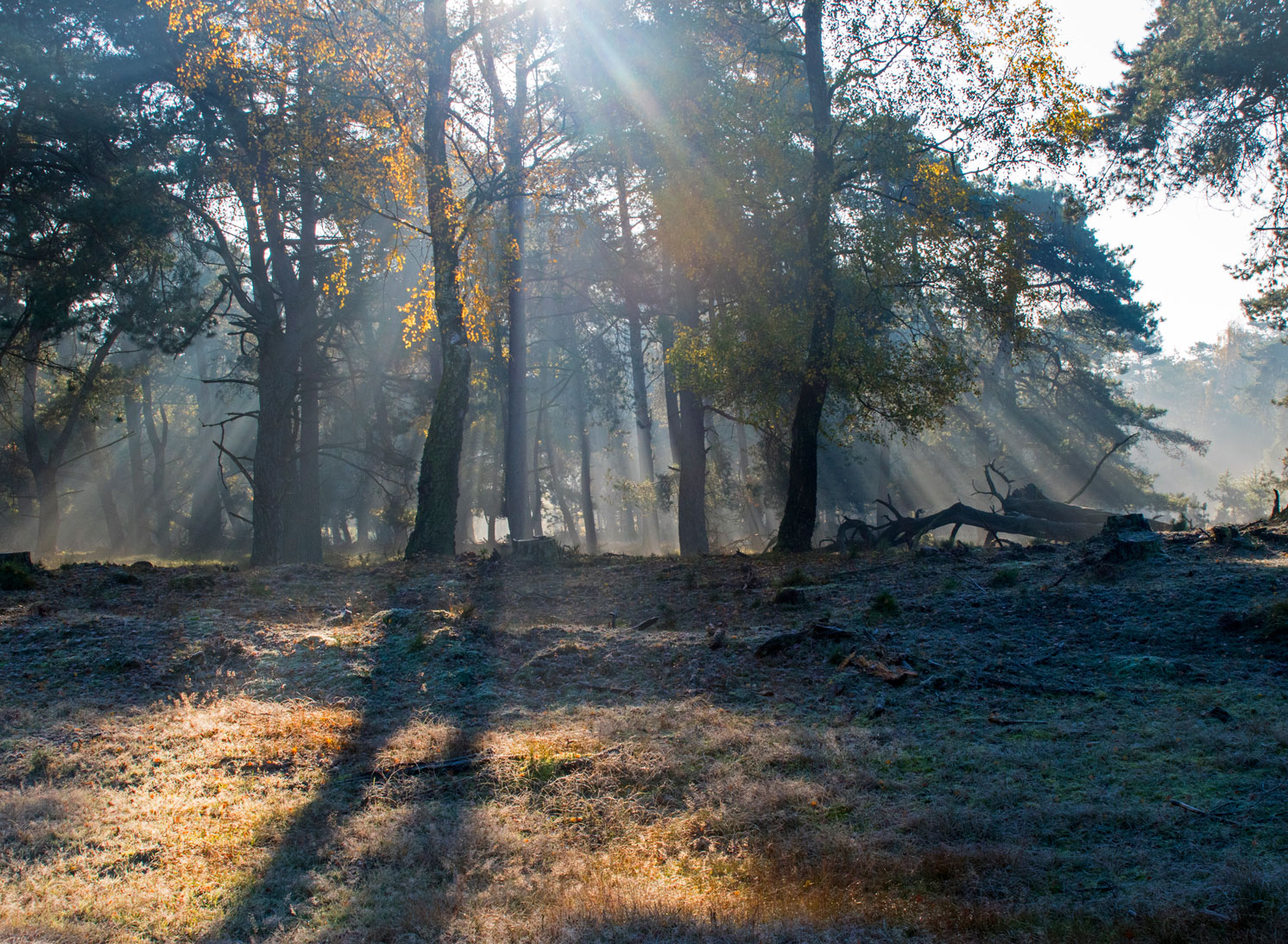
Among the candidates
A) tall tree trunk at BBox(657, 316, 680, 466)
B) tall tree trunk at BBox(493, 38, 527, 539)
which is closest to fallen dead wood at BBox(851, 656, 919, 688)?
tall tree trunk at BBox(493, 38, 527, 539)

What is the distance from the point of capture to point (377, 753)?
16.7ft

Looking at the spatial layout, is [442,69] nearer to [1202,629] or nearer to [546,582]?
[546,582]

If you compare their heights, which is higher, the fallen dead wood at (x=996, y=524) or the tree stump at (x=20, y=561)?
the tree stump at (x=20, y=561)

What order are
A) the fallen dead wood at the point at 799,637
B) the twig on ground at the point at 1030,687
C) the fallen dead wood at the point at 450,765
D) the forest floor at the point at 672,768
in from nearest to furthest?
the forest floor at the point at 672,768, the fallen dead wood at the point at 450,765, the twig on ground at the point at 1030,687, the fallen dead wood at the point at 799,637

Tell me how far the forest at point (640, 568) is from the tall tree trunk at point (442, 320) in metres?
0.07

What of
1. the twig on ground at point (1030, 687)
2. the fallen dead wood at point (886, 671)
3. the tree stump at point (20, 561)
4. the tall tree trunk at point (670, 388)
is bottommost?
the twig on ground at point (1030, 687)

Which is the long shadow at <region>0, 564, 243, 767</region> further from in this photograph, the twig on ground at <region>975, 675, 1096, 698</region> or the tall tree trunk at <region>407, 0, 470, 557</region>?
the twig on ground at <region>975, 675, 1096, 698</region>

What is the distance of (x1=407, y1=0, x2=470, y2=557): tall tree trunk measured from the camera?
12.5 metres

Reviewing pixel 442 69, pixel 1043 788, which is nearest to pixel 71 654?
pixel 1043 788

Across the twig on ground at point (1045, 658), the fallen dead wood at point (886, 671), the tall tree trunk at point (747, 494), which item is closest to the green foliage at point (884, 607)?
the fallen dead wood at point (886, 671)

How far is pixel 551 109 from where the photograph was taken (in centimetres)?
1775

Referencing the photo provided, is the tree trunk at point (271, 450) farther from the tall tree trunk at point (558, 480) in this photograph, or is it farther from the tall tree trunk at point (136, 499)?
the tall tree trunk at point (136, 499)

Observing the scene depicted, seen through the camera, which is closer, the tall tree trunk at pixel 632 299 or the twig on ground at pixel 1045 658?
the twig on ground at pixel 1045 658

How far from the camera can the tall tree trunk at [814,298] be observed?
40.3ft
